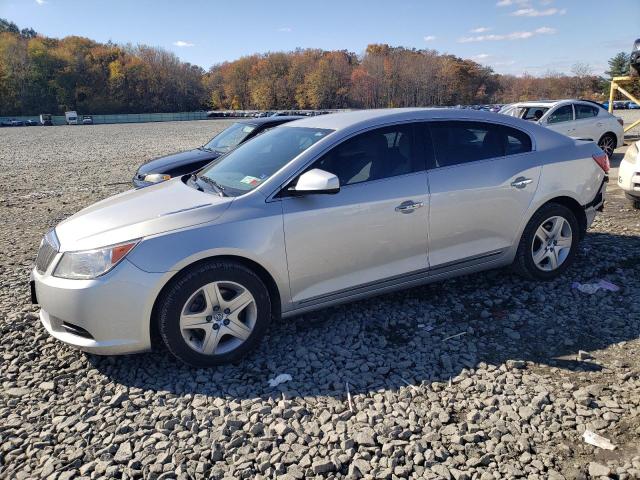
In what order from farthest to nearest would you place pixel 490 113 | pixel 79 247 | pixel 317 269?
pixel 490 113
pixel 317 269
pixel 79 247

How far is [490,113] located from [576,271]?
185 centimetres

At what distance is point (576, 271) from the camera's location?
5.04 m

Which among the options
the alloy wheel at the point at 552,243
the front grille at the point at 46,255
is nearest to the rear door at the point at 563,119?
the alloy wheel at the point at 552,243

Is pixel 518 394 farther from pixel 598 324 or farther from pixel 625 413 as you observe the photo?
pixel 598 324

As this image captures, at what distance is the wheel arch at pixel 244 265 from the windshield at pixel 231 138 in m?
5.79

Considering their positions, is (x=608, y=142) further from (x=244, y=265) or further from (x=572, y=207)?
(x=244, y=265)

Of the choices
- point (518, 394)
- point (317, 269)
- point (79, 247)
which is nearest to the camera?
point (518, 394)

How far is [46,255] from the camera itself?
11.8ft

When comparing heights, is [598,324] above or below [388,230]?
below

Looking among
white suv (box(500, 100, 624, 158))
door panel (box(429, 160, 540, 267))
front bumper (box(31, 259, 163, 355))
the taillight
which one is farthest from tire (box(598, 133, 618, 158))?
front bumper (box(31, 259, 163, 355))

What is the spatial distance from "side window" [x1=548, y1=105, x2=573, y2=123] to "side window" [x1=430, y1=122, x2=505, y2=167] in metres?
9.17

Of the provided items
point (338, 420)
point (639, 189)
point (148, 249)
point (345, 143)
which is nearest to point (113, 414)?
point (148, 249)

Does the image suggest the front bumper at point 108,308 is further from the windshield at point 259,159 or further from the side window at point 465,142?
the side window at point 465,142

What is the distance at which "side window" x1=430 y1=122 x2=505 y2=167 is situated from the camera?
13.8 ft
